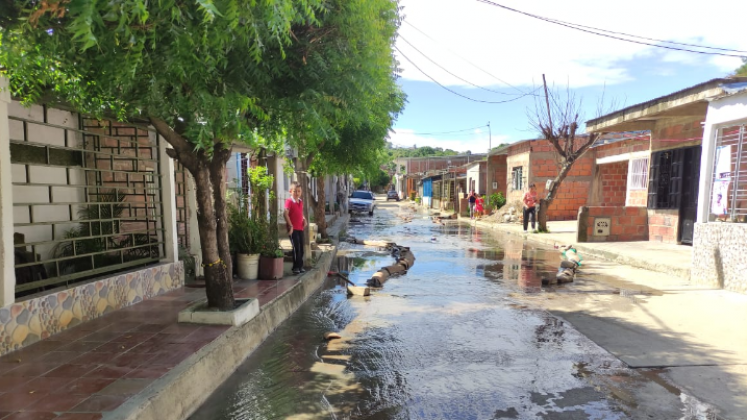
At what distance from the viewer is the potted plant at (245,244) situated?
7168 mm

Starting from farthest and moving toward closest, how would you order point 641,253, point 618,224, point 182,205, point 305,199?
1. point 618,224
2. point 305,199
3. point 641,253
4. point 182,205

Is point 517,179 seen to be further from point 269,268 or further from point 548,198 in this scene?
point 269,268

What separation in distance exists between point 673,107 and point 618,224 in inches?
181

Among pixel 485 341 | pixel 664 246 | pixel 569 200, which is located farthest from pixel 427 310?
pixel 569 200

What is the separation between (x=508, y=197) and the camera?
23.3 m

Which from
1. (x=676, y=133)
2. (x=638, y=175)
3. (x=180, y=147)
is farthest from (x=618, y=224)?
(x=180, y=147)

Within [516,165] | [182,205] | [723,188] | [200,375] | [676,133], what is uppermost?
[676,133]

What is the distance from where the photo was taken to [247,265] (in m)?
7.15

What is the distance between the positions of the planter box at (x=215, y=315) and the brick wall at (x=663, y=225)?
11.7 metres

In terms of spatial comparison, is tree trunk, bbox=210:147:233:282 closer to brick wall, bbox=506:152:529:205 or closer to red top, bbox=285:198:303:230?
red top, bbox=285:198:303:230

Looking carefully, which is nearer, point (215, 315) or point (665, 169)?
point (215, 315)

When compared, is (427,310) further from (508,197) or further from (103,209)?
(508,197)

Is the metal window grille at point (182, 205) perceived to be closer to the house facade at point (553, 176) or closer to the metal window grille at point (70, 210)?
the metal window grille at point (70, 210)

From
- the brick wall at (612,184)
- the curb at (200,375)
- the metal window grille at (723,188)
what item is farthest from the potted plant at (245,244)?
the brick wall at (612,184)
